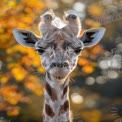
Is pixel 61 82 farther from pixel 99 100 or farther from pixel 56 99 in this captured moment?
pixel 99 100

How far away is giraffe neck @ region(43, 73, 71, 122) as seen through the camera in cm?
225

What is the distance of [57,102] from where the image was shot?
2.25 metres

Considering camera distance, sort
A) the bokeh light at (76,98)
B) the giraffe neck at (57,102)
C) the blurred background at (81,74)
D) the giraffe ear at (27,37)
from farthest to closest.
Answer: the bokeh light at (76,98)
the blurred background at (81,74)
the giraffe ear at (27,37)
the giraffe neck at (57,102)

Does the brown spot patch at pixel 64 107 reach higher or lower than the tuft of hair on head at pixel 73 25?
lower

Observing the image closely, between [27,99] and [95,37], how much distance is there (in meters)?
2.66

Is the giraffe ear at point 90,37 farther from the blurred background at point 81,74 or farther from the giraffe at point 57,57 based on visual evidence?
the blurred background at point 81,74

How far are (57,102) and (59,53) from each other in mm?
276

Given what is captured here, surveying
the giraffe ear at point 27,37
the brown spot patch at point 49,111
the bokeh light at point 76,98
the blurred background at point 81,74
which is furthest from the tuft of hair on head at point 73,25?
the bokeh light at point 76,98

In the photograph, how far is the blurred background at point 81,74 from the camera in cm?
482

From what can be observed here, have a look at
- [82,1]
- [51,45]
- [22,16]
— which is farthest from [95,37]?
[82,1]

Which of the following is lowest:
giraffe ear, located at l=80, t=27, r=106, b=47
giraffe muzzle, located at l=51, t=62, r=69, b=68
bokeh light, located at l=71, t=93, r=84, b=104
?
giraffe muzzle, located at l=51, t=62, r=69, b=68

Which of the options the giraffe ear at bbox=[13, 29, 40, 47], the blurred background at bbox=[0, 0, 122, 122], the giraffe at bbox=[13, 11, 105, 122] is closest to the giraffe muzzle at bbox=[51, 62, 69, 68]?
the giraffe at bbox=[13, 11, 105, 122]

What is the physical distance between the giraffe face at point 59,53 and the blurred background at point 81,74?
2.48 metres

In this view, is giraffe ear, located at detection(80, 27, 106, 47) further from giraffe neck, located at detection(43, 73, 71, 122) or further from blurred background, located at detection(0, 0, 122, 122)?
blurred background, located at detection(0, 0, 122, 122)
